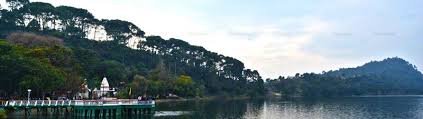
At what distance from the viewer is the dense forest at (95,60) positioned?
2756 inches

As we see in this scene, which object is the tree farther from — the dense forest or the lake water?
the lake water

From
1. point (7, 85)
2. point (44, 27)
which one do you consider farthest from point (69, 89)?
point (44, 27)

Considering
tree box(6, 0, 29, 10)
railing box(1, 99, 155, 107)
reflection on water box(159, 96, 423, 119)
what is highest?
tree box(6, 0, 29, 10)

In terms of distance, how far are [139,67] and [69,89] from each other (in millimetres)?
64309

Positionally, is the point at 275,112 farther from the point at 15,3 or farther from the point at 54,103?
the point at 15,3

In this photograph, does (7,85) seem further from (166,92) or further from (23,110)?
(166,92)

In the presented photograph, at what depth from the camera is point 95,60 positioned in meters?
111

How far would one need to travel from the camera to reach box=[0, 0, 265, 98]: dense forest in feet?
230

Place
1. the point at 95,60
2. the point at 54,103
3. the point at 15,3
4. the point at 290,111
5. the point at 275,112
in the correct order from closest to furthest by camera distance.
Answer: the point at 54,103, the point at 275,112, the point at 290,111, the point at 95,60, the point at 15,3

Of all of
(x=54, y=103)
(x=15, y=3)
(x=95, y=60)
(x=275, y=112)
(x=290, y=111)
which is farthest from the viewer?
(x=15, y=3)

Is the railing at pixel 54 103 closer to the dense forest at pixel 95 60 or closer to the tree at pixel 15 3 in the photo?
the dense forest at pixel 95 60

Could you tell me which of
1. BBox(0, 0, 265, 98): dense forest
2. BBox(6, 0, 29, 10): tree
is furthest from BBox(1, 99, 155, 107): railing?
BBox(6, 0, 29, 10): tree

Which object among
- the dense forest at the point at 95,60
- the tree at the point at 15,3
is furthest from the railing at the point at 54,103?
the tree at the point at 15,3

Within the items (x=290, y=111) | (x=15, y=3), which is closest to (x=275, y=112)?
(x=290, y=111)
